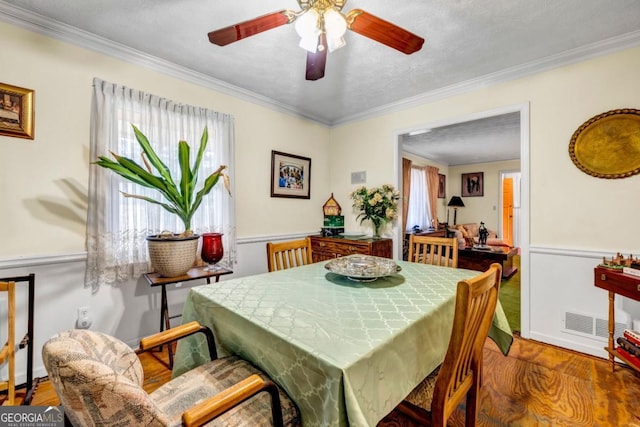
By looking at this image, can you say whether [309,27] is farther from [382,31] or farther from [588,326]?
[588,326]

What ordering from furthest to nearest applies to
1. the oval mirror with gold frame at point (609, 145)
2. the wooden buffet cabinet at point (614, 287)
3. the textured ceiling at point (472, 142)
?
the textured ceiling at point (472, 142) < the oval mirror with gold frame at point (609, 145) < the wooden buffet cabinet at point (614, 287)

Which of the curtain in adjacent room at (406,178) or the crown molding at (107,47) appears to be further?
the curtain in adjacent room at (406,178)

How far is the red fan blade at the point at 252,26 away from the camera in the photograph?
1.37 m

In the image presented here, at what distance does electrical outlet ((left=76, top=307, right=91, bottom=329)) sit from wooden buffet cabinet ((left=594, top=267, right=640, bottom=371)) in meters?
3.68

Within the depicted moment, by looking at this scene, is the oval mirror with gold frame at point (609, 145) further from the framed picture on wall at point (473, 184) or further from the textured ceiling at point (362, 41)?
the framed picture on wall at point (473, 184)

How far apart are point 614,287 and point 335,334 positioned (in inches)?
82.1

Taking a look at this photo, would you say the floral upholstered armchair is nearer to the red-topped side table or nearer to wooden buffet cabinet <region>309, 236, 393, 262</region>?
the red-topped side table

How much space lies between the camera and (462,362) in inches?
42.7

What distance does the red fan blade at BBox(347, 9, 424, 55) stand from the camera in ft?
4.39

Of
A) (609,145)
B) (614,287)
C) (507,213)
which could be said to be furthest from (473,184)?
(614,287)

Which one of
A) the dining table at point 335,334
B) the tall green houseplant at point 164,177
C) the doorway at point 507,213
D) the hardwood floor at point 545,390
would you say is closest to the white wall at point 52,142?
the tall green houseplant at point 164,177

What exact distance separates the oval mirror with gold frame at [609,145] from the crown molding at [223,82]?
52 centimetres

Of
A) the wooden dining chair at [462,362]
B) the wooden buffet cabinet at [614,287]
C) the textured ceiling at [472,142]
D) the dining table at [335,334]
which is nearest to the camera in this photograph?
the dining table at [335,334]

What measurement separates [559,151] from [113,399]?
317 cm
